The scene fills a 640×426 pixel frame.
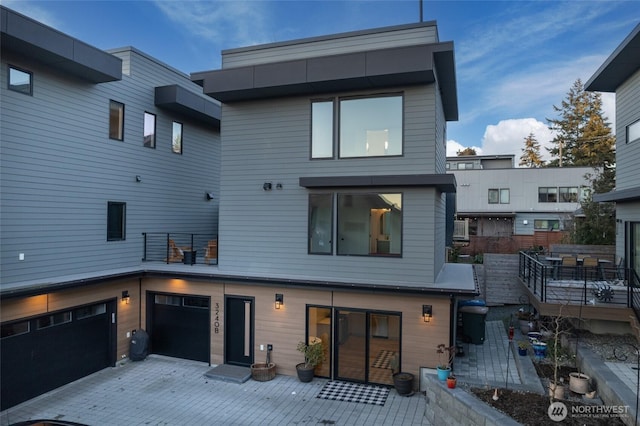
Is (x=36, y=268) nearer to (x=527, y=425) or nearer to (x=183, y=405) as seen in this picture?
(x=183, y=405)

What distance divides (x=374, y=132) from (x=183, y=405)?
7.69 m

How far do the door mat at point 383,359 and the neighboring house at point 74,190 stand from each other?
720 cm

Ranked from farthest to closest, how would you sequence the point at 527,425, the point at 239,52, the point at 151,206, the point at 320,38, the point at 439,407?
1. the point at 151,206
2. the point at 239,52
3. the point at 320,38
4. the point at 439,407
5. the point at 527,425

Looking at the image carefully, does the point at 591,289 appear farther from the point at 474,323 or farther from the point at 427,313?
the point at 427,313

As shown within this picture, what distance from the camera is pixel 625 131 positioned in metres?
12.2

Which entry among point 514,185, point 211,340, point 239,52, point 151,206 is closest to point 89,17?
point 239,52

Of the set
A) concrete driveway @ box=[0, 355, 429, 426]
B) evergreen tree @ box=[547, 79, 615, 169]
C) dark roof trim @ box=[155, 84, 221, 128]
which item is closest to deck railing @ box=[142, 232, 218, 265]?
concrete driveway @ box=[0, 355, 429, 426]

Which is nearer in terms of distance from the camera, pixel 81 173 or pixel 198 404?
pixel 198 404

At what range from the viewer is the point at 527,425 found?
6.00 metres

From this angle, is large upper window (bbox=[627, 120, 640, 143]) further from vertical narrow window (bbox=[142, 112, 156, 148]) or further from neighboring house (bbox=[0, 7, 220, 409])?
vertical narrow window (bbox=[142, 112, 156, 148])

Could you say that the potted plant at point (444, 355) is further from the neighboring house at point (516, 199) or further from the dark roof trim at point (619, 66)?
the neighboring house at point (516, 199)

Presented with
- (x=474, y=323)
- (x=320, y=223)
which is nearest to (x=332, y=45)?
(x=320, y=223)

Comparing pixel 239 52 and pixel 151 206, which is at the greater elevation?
pixel 239 52

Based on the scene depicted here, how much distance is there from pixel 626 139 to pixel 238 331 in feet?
42.6
